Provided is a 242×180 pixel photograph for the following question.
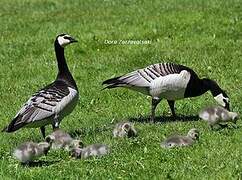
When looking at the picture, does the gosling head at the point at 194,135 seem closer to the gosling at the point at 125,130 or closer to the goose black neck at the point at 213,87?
the gosling at the point at 125,130

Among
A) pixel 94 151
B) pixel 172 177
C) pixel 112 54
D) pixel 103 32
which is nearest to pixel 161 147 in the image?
pixel 94 151

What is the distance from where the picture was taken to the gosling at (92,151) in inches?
478

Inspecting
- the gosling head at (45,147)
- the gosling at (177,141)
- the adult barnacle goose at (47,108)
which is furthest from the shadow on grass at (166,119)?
the gosling head at (45,147)

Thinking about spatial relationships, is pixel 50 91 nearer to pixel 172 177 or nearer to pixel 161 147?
pixel 161 147

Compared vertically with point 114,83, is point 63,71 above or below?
above

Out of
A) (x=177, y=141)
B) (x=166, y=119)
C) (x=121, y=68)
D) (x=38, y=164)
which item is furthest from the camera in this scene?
(x=121, y=68)

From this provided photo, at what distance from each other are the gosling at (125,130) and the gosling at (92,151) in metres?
1.43

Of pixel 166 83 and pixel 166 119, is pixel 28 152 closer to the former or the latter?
pixel 166 83

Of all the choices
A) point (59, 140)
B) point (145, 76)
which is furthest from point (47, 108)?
point (145, 76)

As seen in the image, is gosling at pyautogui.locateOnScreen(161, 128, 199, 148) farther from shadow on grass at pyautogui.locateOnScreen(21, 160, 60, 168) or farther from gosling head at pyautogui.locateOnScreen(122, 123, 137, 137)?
shadow on grass at pyautogui.locateOnScreen(21, 160, 60, 168)

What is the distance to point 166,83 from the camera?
15719 mm

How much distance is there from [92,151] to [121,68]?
1036 centimetres

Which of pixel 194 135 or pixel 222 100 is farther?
pixel 222 100

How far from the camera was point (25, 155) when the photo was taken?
1170cm
